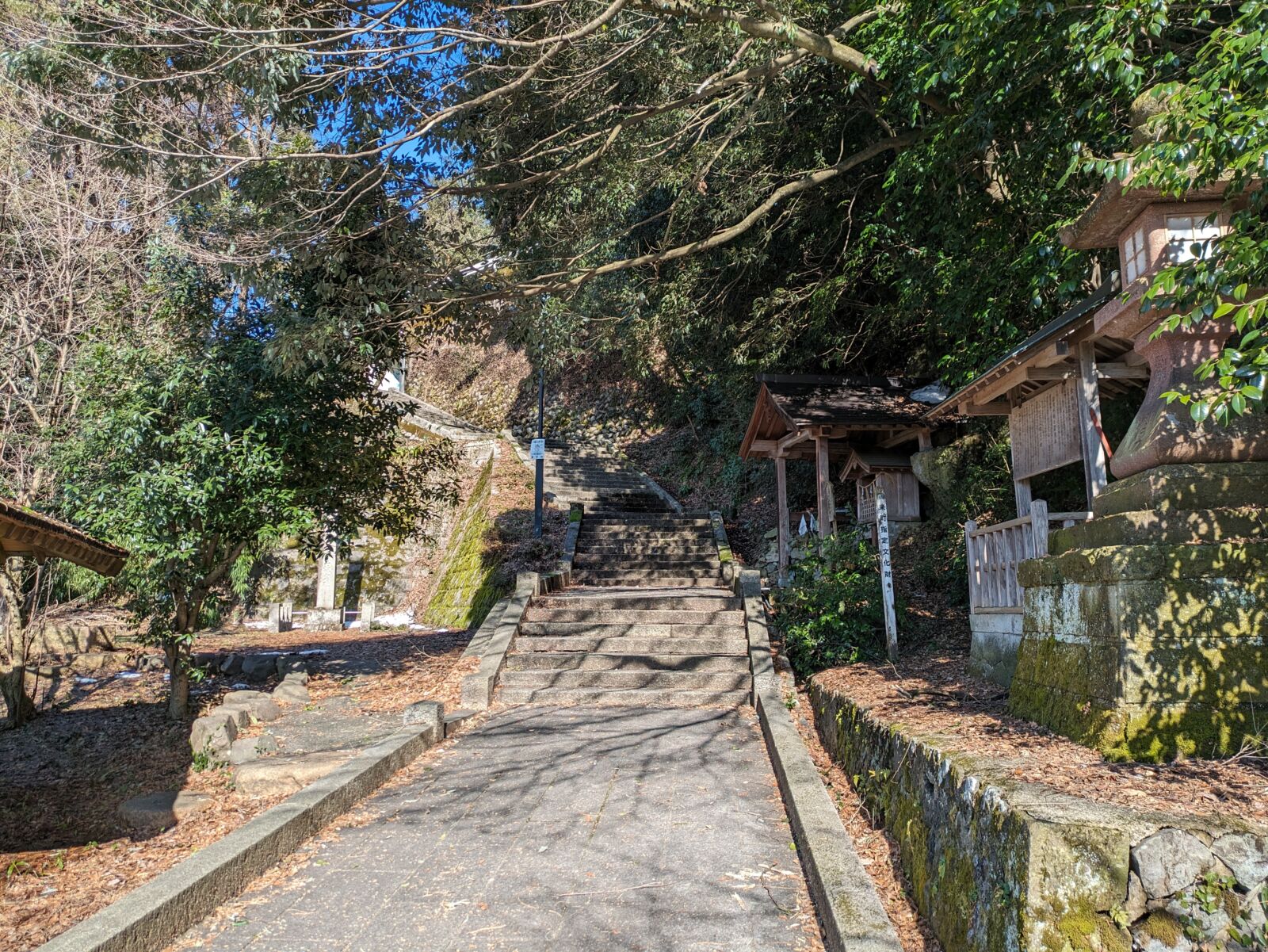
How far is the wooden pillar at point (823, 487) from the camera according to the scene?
42.9ft

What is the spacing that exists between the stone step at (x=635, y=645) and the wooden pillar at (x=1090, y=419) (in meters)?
4.29

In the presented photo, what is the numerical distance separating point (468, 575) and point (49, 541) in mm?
12052

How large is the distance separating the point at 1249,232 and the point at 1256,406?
94 cm

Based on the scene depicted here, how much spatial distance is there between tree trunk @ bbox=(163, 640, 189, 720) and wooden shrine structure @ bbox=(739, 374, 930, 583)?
8.62 metres

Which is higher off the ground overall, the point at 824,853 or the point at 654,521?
the point at 654,521

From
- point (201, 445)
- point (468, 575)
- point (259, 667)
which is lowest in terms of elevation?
point (259, 667)

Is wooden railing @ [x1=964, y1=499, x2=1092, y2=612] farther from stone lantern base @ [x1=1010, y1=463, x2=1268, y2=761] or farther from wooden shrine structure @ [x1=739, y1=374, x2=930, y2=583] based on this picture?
wooden shrine structure @ [x1=739, y1=374, x2=930, y2=583]

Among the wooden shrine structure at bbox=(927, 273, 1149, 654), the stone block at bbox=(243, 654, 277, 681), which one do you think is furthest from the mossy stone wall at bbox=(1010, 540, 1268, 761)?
the stone block at bbox=(243, 654, 277, 681)

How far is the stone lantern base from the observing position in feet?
12.5

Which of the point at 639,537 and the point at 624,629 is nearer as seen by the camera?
the point at 624,629

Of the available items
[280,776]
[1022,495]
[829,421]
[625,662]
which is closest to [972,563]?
[1022,495]

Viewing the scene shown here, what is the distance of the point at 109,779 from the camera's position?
7.77m

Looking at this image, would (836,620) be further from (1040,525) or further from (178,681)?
(178,681)

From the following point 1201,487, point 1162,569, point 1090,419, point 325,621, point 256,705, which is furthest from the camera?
point 325,621
